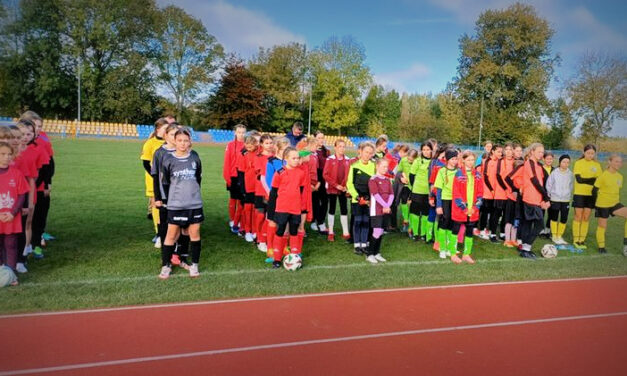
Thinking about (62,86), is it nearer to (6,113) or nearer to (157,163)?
(6,113)

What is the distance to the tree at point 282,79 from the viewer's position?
194ft

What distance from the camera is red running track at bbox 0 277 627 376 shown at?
4.07m

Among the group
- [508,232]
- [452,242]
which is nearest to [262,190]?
[452,242]

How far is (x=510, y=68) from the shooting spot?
49.3 m

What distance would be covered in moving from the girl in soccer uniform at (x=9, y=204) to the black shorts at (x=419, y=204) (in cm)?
703

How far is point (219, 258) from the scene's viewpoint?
24.4 ft

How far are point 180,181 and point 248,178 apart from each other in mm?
2350

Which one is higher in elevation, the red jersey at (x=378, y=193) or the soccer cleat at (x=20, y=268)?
the red jersey at (x=378, y=193)

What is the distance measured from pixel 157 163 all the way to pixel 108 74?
168 ft

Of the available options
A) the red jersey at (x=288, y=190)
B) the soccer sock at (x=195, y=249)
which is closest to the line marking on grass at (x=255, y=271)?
the soccer sock at (x=195, y=249)

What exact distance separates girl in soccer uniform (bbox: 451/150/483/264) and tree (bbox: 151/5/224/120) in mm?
51879

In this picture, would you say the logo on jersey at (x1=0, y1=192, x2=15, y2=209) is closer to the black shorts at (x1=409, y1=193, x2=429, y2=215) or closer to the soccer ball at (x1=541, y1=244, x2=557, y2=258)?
the black shorts at (x1=409, y1=193, x2=429, y2=215)

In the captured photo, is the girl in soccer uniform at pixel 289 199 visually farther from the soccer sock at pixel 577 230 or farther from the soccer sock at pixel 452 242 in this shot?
the soccer sock at pixel 577 230

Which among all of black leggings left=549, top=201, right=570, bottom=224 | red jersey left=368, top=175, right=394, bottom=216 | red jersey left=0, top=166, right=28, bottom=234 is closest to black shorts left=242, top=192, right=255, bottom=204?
red jersey left=368, top=175, right=394, bottom=216
